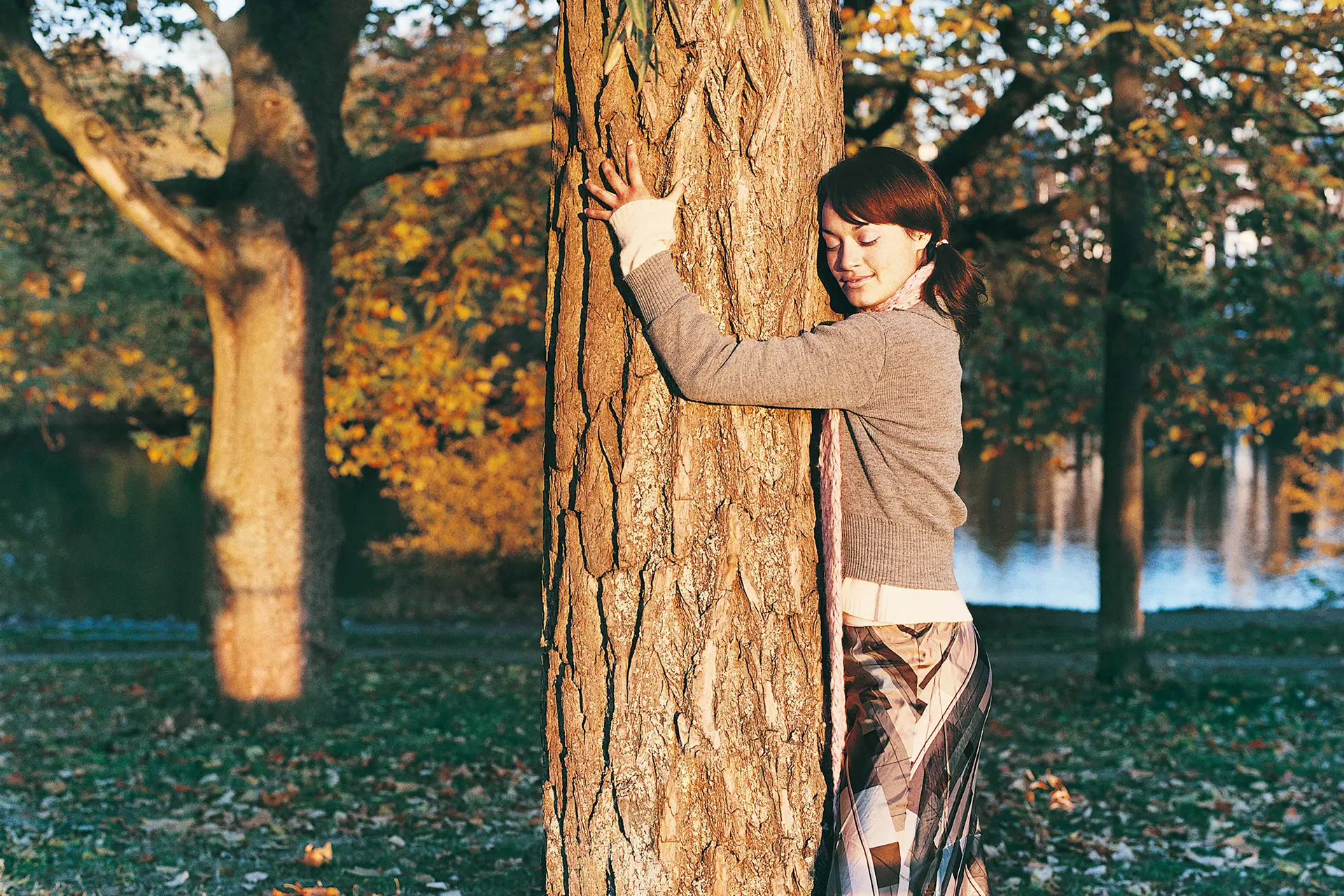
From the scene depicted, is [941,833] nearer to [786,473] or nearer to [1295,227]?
[786,473]

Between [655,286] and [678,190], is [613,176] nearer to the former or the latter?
[678,190]

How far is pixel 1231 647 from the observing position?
15.1 metres

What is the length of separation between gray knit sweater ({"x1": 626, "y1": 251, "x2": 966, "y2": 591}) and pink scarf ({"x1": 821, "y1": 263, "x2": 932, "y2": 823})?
0.14ft

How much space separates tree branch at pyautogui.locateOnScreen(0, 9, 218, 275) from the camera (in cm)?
746

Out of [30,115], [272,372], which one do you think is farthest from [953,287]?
[30,115]

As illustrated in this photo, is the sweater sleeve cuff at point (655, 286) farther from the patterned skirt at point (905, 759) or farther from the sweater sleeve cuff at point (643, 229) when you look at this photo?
the patterned skirt at point (905, 759)

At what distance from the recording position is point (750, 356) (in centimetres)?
245

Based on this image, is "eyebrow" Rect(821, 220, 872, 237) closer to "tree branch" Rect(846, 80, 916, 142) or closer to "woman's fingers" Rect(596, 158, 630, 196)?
"woman's fingers" Rect(596, 158, 630, 196)

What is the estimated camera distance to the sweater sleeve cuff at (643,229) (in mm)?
2525

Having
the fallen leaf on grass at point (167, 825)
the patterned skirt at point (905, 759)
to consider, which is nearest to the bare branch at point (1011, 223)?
the fallen leaf on grass at point (167, 825)

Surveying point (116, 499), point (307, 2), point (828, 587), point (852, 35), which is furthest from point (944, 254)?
point (116, 499)

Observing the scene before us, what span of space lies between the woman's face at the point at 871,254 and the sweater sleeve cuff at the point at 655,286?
40cm

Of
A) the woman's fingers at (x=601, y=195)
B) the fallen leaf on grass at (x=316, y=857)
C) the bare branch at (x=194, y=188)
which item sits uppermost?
the bare branch at (x=194, y=188)

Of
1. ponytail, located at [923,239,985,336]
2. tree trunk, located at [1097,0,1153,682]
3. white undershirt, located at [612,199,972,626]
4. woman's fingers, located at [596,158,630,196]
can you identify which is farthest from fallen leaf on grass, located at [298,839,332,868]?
tree trunk, located at [1097,0,1153,682]
